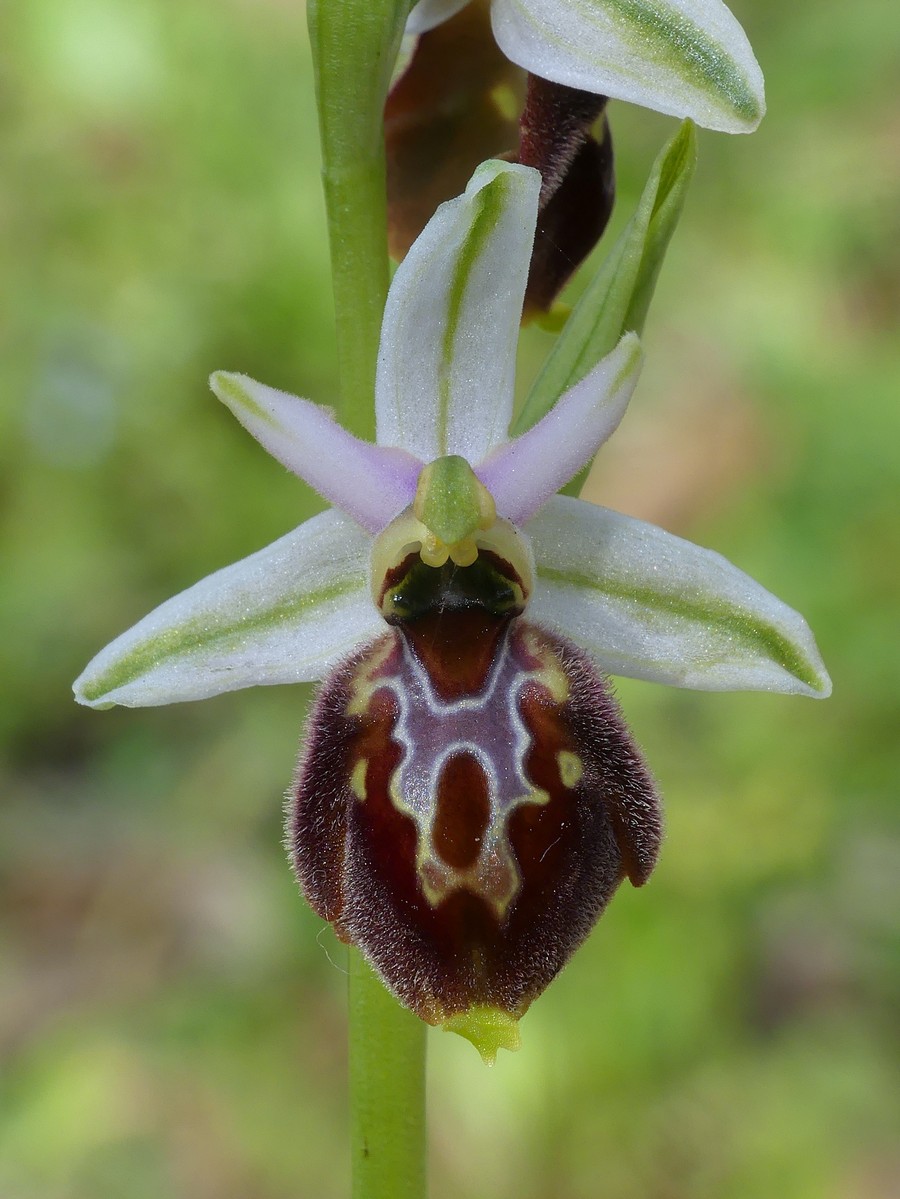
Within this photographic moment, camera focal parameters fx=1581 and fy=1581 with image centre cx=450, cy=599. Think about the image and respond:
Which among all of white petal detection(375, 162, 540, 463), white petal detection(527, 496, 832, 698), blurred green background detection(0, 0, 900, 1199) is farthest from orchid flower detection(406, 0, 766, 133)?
blurred green background detection(0, 0, 900, 1199)

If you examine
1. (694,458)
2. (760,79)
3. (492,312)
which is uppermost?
(760,79)

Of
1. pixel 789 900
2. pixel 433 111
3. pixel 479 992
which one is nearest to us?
pixel 479 992

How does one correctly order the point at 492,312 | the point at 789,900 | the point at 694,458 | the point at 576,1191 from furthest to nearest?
1. the point at 694,458
2. the point at 789,900
3. the point at 576,1191
4. the point at 492,312

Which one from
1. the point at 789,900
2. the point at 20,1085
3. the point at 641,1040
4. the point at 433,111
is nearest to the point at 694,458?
the point at 789,900

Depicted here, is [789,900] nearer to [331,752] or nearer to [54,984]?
[54,984]

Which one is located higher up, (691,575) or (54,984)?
(691,575)

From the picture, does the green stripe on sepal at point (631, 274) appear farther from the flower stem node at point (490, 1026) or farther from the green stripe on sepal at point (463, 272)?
the flower stem node at point (490, 1026)

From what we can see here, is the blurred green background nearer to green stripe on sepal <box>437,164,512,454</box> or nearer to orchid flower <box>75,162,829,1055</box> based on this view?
orchid flower <box>75,162,829,1055</box>

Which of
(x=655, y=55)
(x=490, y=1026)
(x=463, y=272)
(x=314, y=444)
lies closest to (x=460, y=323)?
(x=463, y=272)
